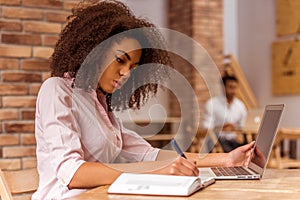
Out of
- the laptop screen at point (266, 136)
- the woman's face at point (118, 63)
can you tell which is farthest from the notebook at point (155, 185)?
the woman's face at point (118, 63)

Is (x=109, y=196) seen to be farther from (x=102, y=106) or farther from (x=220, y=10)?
(x=220, y=10)

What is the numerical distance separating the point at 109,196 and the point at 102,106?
55 cm

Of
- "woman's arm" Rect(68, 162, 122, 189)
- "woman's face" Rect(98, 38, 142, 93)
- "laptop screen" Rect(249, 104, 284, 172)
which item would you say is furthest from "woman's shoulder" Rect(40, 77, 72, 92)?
"laptop screen" Rect(249, 104, 284, 172)

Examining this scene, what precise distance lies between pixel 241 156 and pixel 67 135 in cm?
60

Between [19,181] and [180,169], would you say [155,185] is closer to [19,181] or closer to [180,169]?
[180,169]

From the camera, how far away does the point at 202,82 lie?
257 inches

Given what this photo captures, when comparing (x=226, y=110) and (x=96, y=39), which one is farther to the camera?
(x=226, y=110)

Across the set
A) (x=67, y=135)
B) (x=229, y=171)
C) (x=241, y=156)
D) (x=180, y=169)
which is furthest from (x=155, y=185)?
(x=241, y=156)

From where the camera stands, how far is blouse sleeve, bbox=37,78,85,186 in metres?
1.44

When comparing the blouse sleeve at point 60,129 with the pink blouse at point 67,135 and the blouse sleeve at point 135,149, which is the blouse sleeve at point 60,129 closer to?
the pink blouse at point 67,135

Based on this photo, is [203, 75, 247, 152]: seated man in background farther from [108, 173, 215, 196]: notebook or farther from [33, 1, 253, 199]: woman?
[108, 173, 215, 196]: notebook

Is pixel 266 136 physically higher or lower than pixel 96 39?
lower

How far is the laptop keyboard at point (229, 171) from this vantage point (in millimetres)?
1594

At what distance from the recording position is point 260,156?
1.61m
